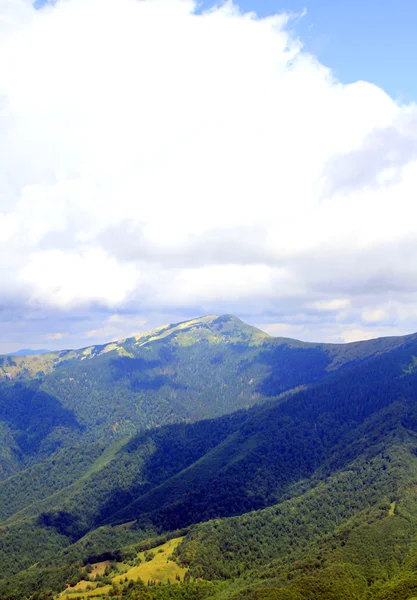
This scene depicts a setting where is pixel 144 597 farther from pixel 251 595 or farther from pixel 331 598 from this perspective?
pixel 331 598

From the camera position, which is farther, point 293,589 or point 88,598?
point 88,598

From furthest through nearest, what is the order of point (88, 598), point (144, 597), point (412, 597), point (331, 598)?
1. point (88, 598)
2. point (144, 597)
3. point (331, 598)
4. point (412, 597)

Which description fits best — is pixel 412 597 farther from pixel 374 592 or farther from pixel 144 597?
pixel 144 597

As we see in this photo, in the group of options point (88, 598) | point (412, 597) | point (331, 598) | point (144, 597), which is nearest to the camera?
point (412, 597)

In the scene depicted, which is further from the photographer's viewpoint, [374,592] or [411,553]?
[411,553]

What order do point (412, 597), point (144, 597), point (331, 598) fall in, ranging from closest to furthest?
point (412, 597) → point (331, 598) → point (144, 597)

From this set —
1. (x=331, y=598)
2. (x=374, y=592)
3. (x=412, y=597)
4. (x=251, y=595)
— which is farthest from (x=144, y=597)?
(x=412, y=597)

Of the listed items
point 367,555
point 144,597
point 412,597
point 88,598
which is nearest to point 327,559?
point 367,555

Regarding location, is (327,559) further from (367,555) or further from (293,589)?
(293,589)

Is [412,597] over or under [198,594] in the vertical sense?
over
